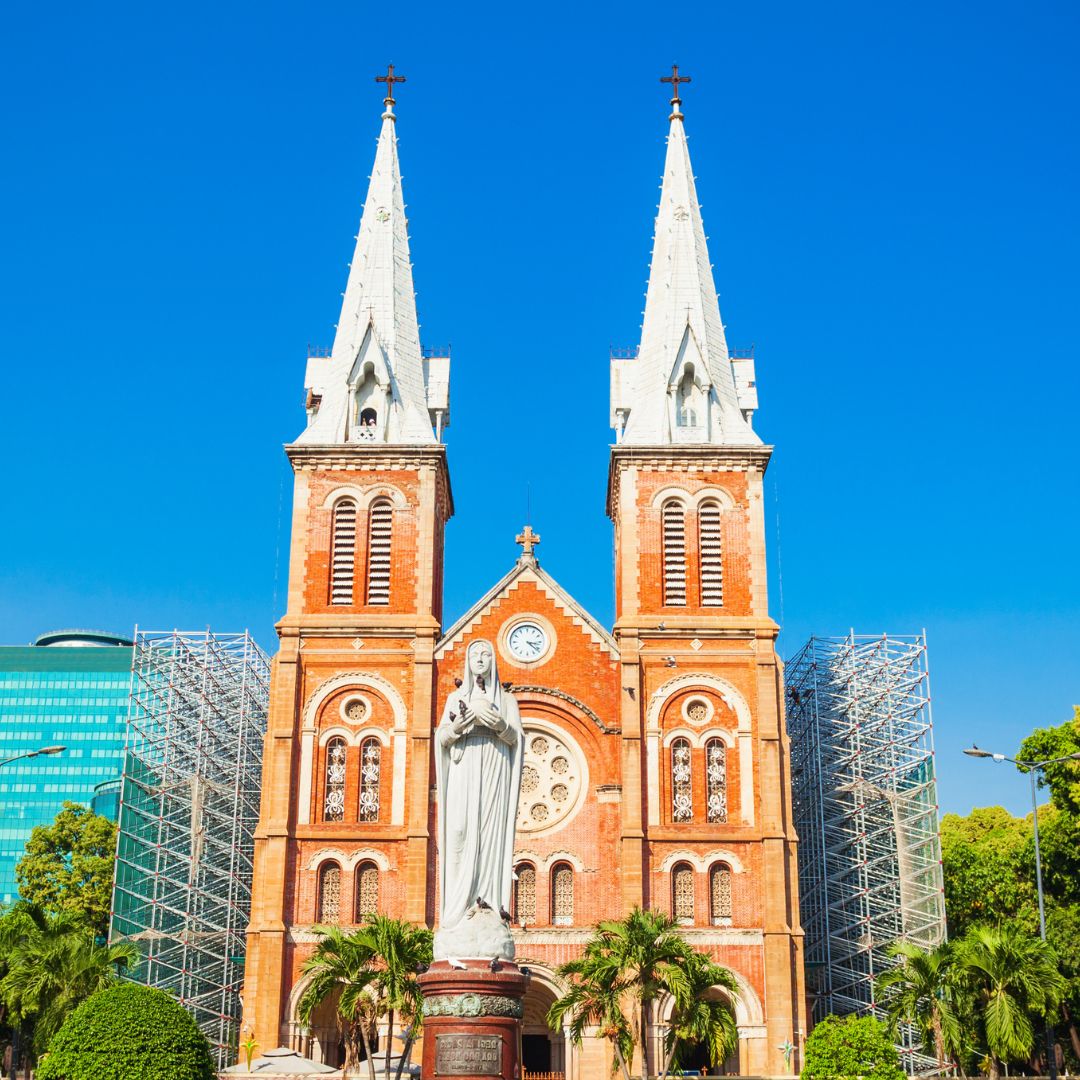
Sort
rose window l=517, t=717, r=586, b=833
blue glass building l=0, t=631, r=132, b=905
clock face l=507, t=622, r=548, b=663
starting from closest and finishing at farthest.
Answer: rose window l=517, t=717, r=586, b=833, clock face l=507, t=622, r=548, b=663, blue glass building l=0, t=631, r=132, b=905

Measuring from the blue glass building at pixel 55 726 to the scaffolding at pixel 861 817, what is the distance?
233ft

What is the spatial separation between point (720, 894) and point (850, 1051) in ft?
32.1

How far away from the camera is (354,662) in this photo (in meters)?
46.4

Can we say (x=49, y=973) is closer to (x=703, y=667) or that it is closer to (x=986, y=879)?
(x=703, y=667)

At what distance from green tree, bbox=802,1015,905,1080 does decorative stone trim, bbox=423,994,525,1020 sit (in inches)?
637

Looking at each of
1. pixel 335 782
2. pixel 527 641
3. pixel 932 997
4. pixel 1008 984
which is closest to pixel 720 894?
pixel 527 641

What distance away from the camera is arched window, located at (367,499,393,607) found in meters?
47.5

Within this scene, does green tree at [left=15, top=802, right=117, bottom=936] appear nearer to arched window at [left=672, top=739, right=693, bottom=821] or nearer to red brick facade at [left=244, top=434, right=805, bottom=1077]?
red brick facade at [left=244, top=434, right=805, bottom=1077]

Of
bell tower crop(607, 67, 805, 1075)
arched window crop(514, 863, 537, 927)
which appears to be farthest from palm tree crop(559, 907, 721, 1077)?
arched window crop(514, 863, 537, 927)

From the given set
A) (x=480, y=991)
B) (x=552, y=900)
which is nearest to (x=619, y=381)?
(x=552, y=900)

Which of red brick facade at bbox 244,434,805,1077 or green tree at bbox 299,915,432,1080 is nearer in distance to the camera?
green tree at bbox 299,915,432,1080

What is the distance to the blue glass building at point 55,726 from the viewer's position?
113062 mm

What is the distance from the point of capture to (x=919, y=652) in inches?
2159

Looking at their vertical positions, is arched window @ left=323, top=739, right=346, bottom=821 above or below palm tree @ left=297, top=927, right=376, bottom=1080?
above
